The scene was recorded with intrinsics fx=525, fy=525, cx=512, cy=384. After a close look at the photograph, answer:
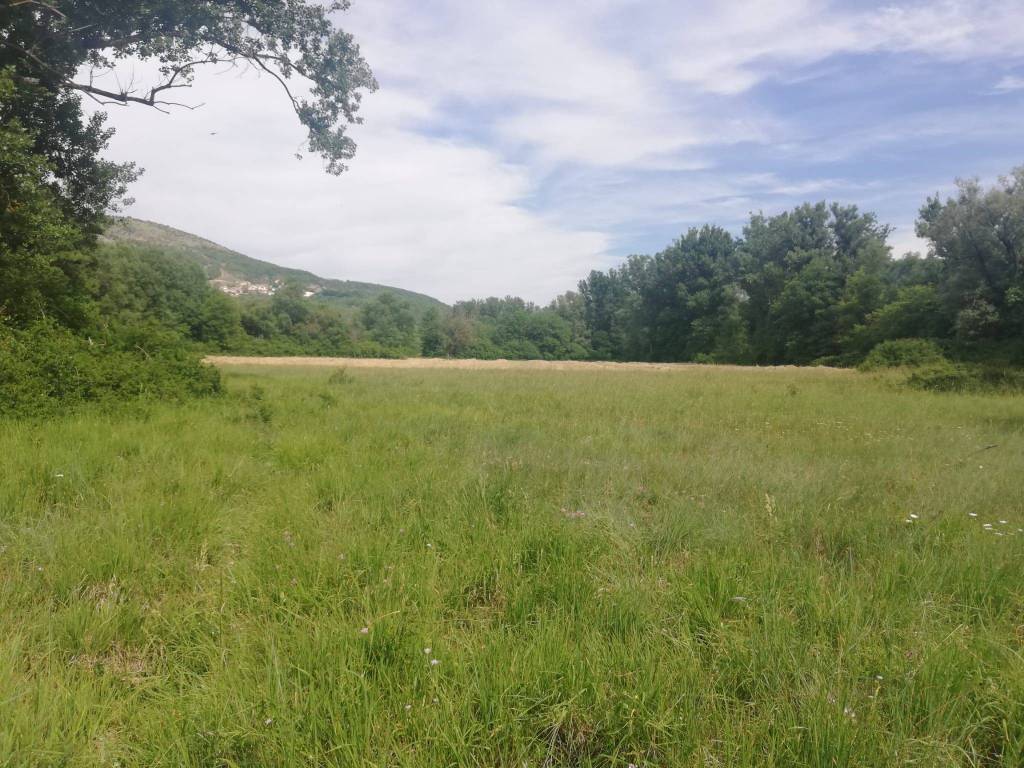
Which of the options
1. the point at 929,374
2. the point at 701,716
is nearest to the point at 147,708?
the point at 701,716

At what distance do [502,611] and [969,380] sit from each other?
1987 centimetres

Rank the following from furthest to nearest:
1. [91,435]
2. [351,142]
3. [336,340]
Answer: [336,340], [351,142], [91,435]

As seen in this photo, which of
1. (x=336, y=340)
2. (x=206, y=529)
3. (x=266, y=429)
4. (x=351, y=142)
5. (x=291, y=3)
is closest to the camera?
(x=206, y=529)

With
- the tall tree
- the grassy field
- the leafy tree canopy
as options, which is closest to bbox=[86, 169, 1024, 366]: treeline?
the tall tree

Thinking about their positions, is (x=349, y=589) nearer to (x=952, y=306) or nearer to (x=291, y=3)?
(x=291, y=3)

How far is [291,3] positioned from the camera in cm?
1377

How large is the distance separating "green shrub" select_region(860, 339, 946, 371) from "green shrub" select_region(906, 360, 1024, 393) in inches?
363

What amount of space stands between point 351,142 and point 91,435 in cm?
1251

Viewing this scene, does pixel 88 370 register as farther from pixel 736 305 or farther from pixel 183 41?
pixel 736 305

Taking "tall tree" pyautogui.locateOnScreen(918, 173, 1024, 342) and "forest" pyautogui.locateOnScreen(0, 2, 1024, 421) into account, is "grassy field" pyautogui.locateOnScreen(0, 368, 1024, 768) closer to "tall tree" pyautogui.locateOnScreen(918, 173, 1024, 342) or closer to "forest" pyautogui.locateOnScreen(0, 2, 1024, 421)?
"forest" pyautogui.locateOnScreen(0, 2, 1024, 421)

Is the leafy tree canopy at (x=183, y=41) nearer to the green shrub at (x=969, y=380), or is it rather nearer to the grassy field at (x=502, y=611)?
the grassy field at (x=502, y=611)

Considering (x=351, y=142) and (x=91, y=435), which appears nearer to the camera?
(x=91, y=435)

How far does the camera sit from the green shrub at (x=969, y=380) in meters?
15.5

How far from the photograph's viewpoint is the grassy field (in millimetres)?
1902
